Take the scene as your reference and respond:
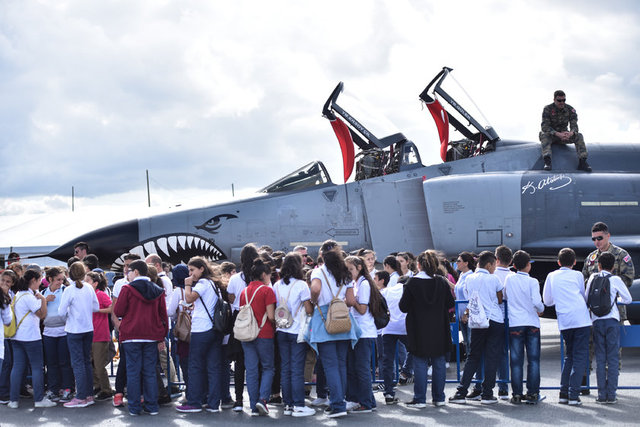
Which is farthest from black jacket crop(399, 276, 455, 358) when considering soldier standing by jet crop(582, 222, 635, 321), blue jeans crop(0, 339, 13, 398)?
blue jeans crop(0, 339, 13, 398)

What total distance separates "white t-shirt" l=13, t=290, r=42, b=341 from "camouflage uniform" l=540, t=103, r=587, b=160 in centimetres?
1006

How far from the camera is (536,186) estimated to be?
508 inches

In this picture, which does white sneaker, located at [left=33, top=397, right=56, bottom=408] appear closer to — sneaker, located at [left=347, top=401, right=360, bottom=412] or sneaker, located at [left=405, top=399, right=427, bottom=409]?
sneaker, located at [left=347, top=401, right=360, bottom=412]


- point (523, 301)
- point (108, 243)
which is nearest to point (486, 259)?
point (523, 301)

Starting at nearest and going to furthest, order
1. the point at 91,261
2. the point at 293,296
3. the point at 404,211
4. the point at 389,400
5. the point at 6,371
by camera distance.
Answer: the point at 293,296, the point at 389,400, the point at 6,371, the point at 91,261, the point at 404,211

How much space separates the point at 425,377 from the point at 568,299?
5.78ft

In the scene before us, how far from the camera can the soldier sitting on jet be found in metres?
13.5

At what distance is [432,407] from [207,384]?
2537 millimetres

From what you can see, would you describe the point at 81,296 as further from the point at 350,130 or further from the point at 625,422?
the point at 350,130

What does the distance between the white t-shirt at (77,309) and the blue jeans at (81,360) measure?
0.30ft

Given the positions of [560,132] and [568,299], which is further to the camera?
[560,132]

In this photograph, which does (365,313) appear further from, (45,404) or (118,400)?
(45,404)

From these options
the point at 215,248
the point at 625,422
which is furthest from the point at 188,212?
the point at 625,422

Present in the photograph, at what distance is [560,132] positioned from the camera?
13633 millimetres
